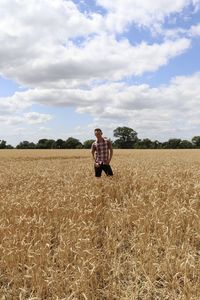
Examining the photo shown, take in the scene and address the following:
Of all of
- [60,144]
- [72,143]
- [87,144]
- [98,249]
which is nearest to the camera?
[98,249]

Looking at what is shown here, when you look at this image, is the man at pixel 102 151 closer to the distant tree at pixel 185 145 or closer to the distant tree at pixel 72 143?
the distant tree at pixel 72 143

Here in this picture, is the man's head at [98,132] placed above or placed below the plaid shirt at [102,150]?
above

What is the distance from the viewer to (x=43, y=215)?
26.2 feet

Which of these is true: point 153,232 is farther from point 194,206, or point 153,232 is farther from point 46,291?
point 46,291

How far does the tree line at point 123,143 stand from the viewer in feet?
333

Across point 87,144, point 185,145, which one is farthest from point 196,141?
point 87,144

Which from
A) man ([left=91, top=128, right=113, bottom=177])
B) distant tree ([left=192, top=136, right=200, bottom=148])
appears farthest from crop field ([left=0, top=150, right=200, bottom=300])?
distant tree ([left=192, top=136, right=200, bottom=148])

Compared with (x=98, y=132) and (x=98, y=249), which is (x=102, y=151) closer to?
(x=98, y=132)

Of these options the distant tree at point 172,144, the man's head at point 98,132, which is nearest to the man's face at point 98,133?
the man's head at point 98,132

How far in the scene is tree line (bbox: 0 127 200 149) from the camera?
333 ft

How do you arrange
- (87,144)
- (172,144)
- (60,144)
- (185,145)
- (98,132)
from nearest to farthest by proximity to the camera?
(98,132) → (87,144) → (60,144) → (185,145) → (172,144)

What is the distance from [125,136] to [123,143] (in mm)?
2534

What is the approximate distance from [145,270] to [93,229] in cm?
139

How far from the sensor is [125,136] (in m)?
118
